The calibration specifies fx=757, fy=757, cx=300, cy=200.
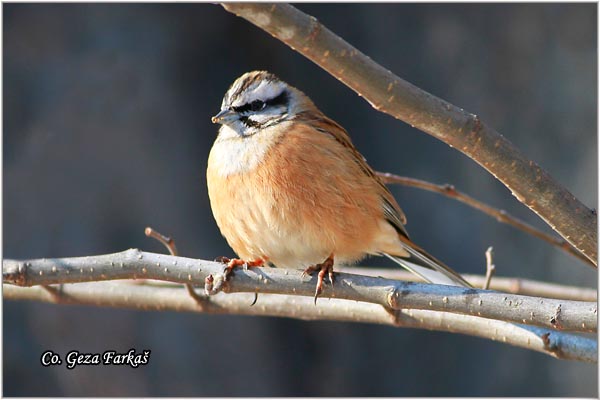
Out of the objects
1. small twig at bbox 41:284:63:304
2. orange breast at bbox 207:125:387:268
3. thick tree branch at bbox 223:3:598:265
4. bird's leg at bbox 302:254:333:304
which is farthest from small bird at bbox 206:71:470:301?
thick tree branch at bbox 223:3:598:265

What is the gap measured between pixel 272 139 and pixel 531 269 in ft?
11.6

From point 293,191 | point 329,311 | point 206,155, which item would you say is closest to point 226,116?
point 293,191

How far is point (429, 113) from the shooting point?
1.83 meters

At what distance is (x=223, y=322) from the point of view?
5613 mm

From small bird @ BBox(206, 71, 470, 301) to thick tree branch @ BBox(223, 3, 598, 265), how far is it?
883mm

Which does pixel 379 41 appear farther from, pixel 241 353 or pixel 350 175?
pixel 350 175

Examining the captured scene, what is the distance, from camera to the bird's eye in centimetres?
314

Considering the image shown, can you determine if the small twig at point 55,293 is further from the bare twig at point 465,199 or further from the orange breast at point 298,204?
the bare twig at point 465,199

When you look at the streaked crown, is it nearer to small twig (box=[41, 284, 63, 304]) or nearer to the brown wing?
the brown wing

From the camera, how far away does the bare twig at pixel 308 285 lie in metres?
1.92

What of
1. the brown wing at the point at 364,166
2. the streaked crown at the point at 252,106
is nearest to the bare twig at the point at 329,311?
the brown wing at the point at 364,166

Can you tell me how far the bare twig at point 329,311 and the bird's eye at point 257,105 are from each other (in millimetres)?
796

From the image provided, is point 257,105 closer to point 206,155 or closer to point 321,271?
point 321,271

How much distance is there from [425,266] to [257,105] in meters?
1.00
